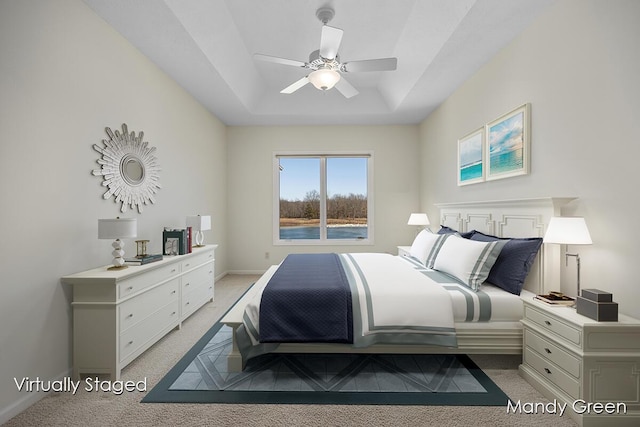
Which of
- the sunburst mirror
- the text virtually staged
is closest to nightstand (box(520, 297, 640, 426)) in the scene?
the text virtually staged

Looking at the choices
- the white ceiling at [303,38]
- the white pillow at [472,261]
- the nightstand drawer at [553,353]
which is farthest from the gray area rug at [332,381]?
the white ceiling at [303,38]

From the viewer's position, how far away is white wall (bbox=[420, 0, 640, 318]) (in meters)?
1.68

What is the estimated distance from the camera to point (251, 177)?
520 centimetres

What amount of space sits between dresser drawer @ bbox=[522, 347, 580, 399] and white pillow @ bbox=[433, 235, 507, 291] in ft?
1.74

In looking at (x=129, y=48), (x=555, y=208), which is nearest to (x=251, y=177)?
(x=129, y=48)

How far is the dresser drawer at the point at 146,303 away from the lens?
2.03 meters

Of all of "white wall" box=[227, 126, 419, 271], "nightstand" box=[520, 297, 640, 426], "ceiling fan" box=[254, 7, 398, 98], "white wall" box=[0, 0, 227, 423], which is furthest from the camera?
"white wall" box=[227, 126, 419, 271]

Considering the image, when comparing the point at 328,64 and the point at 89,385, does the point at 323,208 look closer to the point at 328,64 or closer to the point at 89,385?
the point at 328,64

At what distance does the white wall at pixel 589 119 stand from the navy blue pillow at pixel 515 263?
24 cm

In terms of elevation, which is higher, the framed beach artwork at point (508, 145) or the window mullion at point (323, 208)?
the framed beach artwork at point (508, 145)

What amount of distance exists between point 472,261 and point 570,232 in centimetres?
68

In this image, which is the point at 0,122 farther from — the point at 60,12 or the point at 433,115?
the point at 433,115

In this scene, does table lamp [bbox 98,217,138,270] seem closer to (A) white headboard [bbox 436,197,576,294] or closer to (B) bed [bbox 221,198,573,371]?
(B) bed [bbox 221,198,573,371]

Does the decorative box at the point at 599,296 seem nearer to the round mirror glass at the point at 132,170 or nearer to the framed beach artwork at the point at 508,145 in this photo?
the framed beach artwork at the point at 508,145
